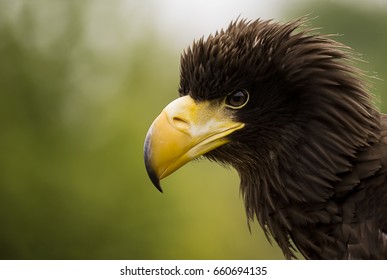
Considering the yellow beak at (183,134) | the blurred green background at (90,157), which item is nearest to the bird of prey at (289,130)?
the yellow beak at (183,134)

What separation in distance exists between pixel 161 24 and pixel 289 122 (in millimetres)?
6455

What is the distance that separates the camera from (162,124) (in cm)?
271

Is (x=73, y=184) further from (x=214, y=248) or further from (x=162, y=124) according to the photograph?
(x=162, y=124)

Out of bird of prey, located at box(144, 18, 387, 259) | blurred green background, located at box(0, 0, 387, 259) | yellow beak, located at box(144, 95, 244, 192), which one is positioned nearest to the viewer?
bird of prey, located at box(144, 18, 387, 259)

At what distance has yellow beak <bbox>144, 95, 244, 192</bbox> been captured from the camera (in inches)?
106

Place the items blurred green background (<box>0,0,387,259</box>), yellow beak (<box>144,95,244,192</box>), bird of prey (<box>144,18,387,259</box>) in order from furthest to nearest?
blurred green background (<box>0,0,387,259</box>) → yellow beak (<box>144,95,244,192</box>) → bird of prey (<box>144,18,387,259</box>)

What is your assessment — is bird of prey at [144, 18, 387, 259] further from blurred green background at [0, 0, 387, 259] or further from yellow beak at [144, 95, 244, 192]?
blurred green background at [0, 0, 387, 259]

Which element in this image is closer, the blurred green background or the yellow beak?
the yellow beak

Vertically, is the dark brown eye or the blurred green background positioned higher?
the blurred green background

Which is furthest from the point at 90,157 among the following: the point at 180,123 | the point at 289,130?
the point at 289,130

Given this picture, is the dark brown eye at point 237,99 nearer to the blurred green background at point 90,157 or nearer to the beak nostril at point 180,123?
the beak nostril at point 180,123

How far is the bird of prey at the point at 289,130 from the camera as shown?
2572 millimetres

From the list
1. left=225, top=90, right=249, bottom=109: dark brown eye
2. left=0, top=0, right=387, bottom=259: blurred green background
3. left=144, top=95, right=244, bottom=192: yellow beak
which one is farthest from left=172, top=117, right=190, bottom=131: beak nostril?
left=0, top=0, right=387, bottom=259: blurred green background
